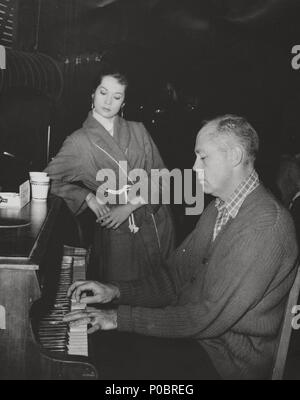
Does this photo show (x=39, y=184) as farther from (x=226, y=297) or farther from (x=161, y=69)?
(x=161, y=69)

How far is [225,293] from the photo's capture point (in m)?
1.51

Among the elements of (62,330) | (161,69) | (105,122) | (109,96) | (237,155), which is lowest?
(62,330)

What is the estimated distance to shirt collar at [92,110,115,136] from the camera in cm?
281

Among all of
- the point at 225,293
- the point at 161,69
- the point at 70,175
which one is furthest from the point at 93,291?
the point at 161,69

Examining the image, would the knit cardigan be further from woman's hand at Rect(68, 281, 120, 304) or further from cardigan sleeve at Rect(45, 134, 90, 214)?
cardigan sleeve at Rect(45, 134, 90, 214)

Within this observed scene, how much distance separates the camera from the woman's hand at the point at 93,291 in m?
1.69

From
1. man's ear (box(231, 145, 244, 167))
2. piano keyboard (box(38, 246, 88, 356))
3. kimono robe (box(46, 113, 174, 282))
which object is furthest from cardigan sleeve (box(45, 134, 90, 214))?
man's ear (box(231, 145, 244, 167))

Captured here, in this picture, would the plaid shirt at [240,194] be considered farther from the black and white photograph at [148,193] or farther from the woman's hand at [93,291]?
the woman's hand at [93,291]

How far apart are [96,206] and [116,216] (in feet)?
0.51

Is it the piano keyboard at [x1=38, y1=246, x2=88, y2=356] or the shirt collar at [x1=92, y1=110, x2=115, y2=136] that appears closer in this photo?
the piano keyboard at [x1=38, y1=246, x2=88, y2=356]

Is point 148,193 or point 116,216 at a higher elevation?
point 148,193

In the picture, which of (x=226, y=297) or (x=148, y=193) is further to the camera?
(x=148, y=193)

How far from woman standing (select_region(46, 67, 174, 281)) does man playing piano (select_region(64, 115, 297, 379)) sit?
0.96m

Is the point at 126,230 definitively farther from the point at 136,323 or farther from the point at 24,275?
the point at 24,275
